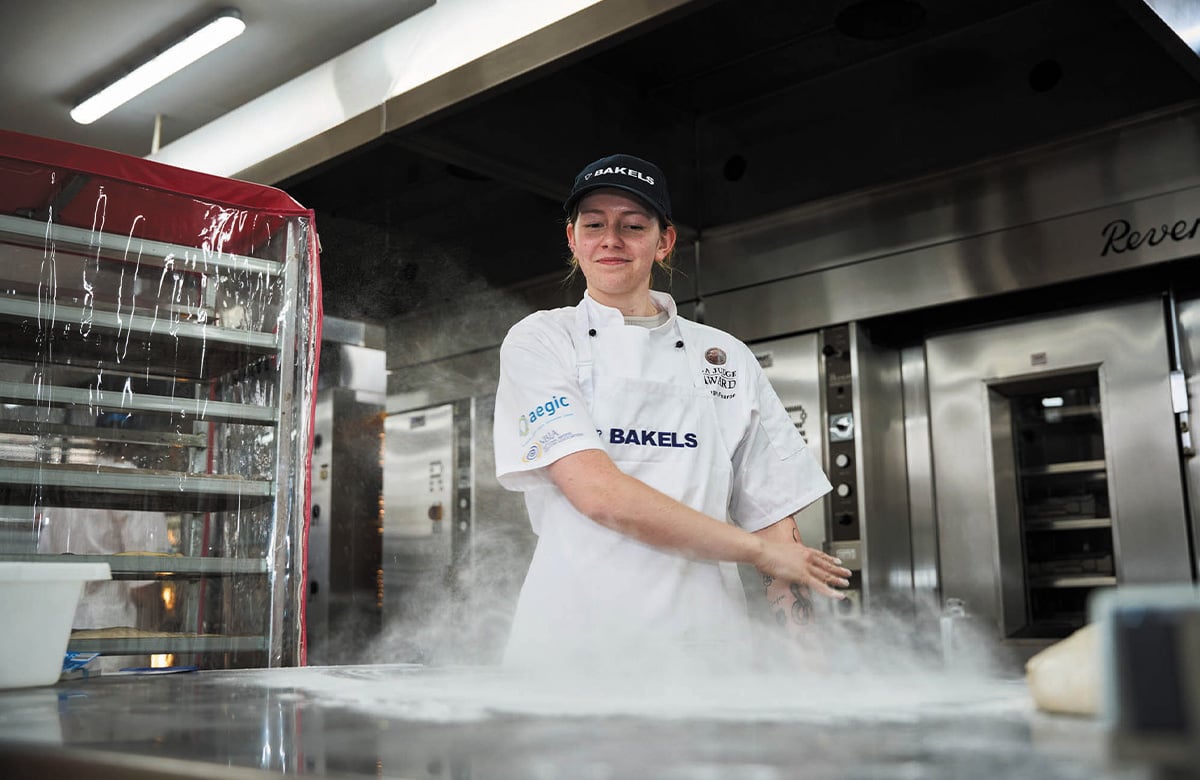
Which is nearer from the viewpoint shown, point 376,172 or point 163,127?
point 376,172

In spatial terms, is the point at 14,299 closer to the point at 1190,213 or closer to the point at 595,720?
the point at 595,720

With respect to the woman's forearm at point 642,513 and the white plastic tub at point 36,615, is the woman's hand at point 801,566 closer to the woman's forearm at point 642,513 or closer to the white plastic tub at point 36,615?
the woman's forearm at point 642,513

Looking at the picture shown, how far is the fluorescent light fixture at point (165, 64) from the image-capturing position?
10.2ft

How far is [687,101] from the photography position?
11.2ft

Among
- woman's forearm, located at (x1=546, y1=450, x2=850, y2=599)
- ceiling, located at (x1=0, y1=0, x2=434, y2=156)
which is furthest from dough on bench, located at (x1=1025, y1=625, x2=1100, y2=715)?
ceiling, located at (x1=0, y1=0, x2=434, y2=156)

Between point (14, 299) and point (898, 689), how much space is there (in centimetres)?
162

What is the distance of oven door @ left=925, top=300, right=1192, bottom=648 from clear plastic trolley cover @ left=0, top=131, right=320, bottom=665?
72.3 inches

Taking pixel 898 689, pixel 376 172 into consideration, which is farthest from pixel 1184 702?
pixel 376 172

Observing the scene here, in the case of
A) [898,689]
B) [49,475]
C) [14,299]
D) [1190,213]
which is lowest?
[898,689]

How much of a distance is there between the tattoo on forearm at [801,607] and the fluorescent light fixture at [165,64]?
2404mm

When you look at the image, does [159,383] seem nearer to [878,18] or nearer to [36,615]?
[36,615]

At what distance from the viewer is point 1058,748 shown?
0.59 meters

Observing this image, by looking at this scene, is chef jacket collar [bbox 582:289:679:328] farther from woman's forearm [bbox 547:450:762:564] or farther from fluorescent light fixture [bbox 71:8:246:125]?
fluorescent light fixture [bbox 71:8:246:125]

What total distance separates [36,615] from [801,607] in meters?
1.09
